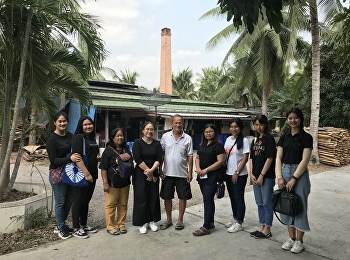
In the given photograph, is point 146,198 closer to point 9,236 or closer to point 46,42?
point 9,236

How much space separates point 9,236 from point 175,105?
49.0 feet

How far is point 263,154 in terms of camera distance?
12.3 feet

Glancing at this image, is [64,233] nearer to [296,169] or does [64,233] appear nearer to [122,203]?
[122,203]

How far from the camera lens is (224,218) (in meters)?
4.75

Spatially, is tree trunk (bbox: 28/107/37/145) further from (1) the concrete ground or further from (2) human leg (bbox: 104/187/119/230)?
(1) the concrete ground

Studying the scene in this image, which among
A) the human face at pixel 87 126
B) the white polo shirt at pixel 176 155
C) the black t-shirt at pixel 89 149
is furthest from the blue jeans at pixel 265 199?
the human face at pixel 87 126

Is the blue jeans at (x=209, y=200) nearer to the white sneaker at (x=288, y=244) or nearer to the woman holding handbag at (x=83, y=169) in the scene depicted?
the white sneaker at (x=288, y=244)

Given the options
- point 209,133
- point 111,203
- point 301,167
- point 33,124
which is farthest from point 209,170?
point 33,124

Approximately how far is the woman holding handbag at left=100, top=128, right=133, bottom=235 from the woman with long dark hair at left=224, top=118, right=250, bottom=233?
4.72 feet

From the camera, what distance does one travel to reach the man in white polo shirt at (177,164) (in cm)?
407

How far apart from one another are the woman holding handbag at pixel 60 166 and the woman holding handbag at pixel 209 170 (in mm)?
1684

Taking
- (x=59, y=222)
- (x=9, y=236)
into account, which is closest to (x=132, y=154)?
(x=59, y=222)

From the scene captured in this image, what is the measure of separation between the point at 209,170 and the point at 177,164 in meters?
0.47

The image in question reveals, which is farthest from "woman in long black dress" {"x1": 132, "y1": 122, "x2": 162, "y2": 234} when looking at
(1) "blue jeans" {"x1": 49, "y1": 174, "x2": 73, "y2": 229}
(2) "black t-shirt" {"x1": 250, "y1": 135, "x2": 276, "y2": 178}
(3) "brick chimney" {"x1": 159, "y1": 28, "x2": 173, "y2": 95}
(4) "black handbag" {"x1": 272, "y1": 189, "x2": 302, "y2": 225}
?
(3) "brick chimney" {"x1": 159, "y1": 28, "x2": 173, "y2": 95}
